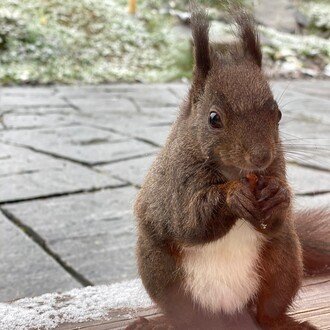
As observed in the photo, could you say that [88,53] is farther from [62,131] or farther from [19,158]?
[19,158]

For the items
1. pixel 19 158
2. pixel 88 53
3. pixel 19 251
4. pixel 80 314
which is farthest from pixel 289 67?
pixel 80 314

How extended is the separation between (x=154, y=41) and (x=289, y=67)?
1737 millimetres

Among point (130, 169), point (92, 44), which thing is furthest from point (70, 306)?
point (92, 44)

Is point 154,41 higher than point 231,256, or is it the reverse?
point 231,256

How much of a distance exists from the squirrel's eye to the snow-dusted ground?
58 cm

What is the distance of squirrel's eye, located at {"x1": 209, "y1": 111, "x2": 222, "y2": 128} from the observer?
1464 millimetres

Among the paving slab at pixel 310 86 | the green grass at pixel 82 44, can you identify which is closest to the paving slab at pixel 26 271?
the green grass at pixel 82 44

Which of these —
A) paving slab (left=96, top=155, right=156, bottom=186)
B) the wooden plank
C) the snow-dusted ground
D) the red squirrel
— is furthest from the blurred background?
the snow-dusted ground

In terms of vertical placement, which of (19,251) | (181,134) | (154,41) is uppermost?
(181,134)

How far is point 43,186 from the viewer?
3576 mm

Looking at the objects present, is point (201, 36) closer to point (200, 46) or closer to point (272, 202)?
point (200, 46)

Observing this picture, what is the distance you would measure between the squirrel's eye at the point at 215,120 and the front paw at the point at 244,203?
0.16m

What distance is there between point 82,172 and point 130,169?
11.5 inches

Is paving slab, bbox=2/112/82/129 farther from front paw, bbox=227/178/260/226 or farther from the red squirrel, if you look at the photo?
front paw, bbox=227/178/260/226
